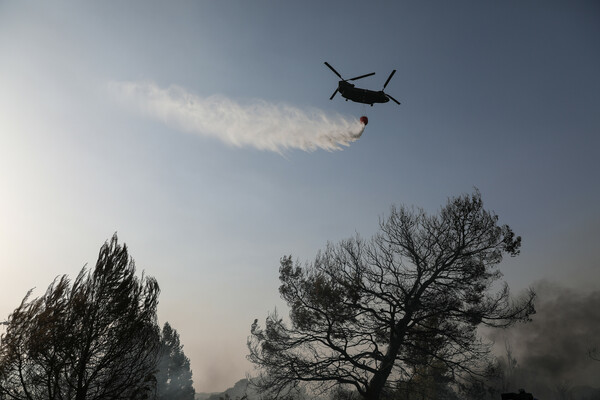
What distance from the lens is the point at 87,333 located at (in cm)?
934

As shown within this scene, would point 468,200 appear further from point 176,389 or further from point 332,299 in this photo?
point 176,389

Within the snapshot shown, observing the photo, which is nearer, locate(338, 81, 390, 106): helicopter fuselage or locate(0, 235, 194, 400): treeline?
locate(0, 235, 194, 400): treeline

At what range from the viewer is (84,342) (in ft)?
30.4

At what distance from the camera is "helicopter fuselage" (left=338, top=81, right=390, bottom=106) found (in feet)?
56.3

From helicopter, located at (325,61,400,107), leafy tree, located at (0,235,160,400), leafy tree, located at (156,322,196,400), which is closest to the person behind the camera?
leafy tree, located at (0,235,160,400)

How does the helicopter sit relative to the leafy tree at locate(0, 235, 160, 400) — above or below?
above

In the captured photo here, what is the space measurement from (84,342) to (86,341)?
55 mm

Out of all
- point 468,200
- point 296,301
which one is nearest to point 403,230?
point 468,200

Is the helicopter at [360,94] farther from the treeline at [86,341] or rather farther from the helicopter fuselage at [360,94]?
the treeline at [86,341]

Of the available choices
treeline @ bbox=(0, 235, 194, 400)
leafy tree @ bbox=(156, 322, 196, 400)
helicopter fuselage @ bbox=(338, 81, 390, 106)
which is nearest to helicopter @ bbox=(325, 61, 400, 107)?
helicopter fuselage @ bbox=(338, 81, 390, 106)

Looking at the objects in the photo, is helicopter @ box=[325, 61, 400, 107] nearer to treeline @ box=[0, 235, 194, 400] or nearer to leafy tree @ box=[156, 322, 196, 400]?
treeline @ box=[0, 235, 194, 400]


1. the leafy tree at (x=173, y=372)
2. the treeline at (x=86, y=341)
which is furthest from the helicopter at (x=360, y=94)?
the leafy tree at (x=173, y=372)

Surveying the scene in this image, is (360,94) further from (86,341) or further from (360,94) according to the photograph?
(86,341)

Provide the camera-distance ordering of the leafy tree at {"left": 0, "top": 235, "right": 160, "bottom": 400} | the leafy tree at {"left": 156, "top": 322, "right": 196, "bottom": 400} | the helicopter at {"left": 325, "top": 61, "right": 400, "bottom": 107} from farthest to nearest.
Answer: the leafy tree at {"left": 156, "top": 322, "right": 196, "bottom": 400} → the helicopter at {"left": 325, "top": 61, "right": 400, "bottom": 107} → the leafy tree at {"left": 0, "top": 235, "right": 160, "bottom": 400}
